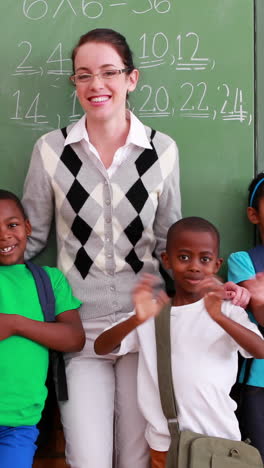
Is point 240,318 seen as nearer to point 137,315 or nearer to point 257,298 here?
point 257,298

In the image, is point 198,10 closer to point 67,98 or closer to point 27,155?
point 67,98

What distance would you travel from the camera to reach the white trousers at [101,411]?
80.1 inches

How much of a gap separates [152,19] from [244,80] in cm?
44

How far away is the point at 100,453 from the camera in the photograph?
6.63 ft

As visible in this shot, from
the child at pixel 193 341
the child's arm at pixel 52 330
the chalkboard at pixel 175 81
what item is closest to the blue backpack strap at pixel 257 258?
the chalkboard at pixel 175 81

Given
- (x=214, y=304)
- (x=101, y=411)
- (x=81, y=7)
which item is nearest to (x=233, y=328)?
(x=214, y=304)

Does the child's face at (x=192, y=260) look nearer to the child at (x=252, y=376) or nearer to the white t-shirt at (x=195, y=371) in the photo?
the white t-shirt at (x=195, y=371)

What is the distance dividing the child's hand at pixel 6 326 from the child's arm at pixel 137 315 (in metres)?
0.28

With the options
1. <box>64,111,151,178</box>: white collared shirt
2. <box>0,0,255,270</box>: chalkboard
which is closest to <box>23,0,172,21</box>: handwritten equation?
<box>0,0,255,270</box>: chalkboard

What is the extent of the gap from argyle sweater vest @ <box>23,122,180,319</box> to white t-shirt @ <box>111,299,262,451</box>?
279 mm

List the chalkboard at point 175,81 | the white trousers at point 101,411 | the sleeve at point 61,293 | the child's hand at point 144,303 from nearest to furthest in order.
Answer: the child's hand at point 144,303
the white trousers at point 101,411
the sleeve at point 61,293
the chalkboard at point 175,81

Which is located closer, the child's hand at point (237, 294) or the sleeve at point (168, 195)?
the child's hand at point (237, 294)

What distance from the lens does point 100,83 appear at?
7.18 feet

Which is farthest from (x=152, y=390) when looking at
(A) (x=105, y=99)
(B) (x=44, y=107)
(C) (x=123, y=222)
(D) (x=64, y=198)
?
(B) (x=44, y=107)
